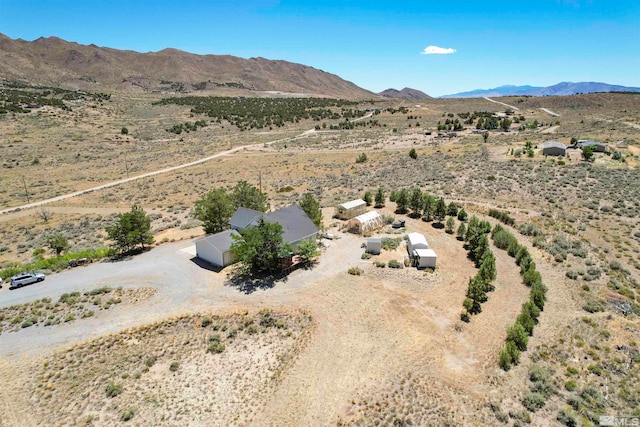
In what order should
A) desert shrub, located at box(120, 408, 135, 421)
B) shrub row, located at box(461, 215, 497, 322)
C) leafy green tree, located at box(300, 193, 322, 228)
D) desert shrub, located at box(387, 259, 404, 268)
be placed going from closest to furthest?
1. desert shrub, located at box(120, 408, 135, 421)
2. shrub row, located at box(461, 215, 497, 322)
3. desert shrub, located at box(387, 259, 404, 268)
4. leafy green tree, located at box(300, 193, 322, 228)

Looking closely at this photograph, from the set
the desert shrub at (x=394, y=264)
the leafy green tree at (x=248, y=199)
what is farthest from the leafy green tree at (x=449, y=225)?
the leafy green tree at (x=248, y=199)

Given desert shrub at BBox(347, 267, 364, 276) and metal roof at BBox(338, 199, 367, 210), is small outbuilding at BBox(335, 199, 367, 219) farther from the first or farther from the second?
desert shrub at BBox(347, 267, 364, 276)

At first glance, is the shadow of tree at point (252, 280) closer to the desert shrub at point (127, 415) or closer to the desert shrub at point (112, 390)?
Result: the desert shrub at point (112, 390)

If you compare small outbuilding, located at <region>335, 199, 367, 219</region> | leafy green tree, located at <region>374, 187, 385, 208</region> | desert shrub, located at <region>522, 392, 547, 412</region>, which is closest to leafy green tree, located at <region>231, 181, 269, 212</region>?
small outbuilding, located at <region>335, 199, 367, 219</region>

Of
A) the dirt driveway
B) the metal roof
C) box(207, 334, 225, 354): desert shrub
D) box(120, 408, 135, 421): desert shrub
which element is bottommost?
box(120, 408, 135, 421): desert shrub

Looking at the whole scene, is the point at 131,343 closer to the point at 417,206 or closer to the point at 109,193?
the point at 417,206

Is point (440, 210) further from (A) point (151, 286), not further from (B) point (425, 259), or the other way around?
(A) point (151, 286)
